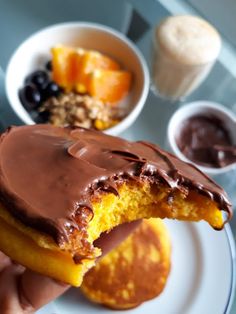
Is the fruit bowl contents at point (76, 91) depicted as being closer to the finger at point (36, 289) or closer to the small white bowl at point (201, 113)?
the small white bowl at point (201, 113)

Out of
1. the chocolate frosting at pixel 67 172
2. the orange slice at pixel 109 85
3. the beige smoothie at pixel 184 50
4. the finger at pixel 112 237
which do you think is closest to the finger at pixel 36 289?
the finger at pixel 112 237

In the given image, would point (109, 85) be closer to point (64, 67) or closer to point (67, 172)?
point (64, 67)

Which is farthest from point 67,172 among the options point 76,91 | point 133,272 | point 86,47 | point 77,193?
point 86,47

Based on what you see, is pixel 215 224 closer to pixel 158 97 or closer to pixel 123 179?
pixel 123 179

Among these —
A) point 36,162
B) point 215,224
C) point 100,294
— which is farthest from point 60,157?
point 100,294

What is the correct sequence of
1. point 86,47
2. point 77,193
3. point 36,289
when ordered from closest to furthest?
point 77,193, point 36,289, point 86,47
